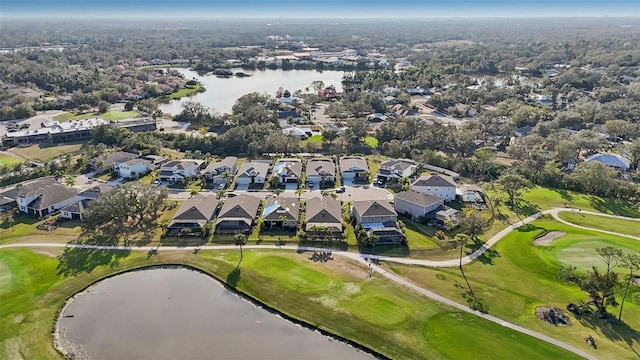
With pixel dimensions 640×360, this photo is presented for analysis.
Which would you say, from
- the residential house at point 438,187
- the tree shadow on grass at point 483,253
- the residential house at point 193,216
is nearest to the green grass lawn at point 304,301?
the residential house at point 193,216

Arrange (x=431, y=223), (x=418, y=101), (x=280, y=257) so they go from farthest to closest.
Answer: (x=418, y=101) → (x=431, y=223) → (x=280, y=257)

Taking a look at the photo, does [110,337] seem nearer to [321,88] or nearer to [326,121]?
[326,121]

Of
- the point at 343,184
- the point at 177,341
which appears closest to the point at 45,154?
the point at 343,184

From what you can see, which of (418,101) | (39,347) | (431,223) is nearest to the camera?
(39,347)

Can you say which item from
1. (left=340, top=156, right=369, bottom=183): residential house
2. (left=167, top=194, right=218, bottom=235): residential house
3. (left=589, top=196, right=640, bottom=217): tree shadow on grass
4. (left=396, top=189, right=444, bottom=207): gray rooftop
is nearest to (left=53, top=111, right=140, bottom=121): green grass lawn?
(left=167, top=194, right=218, bottom=235): residential house

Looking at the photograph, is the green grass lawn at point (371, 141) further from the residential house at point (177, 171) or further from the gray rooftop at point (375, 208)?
the residential house at point (177, 171)

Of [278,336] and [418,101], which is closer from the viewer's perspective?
[278,336]
